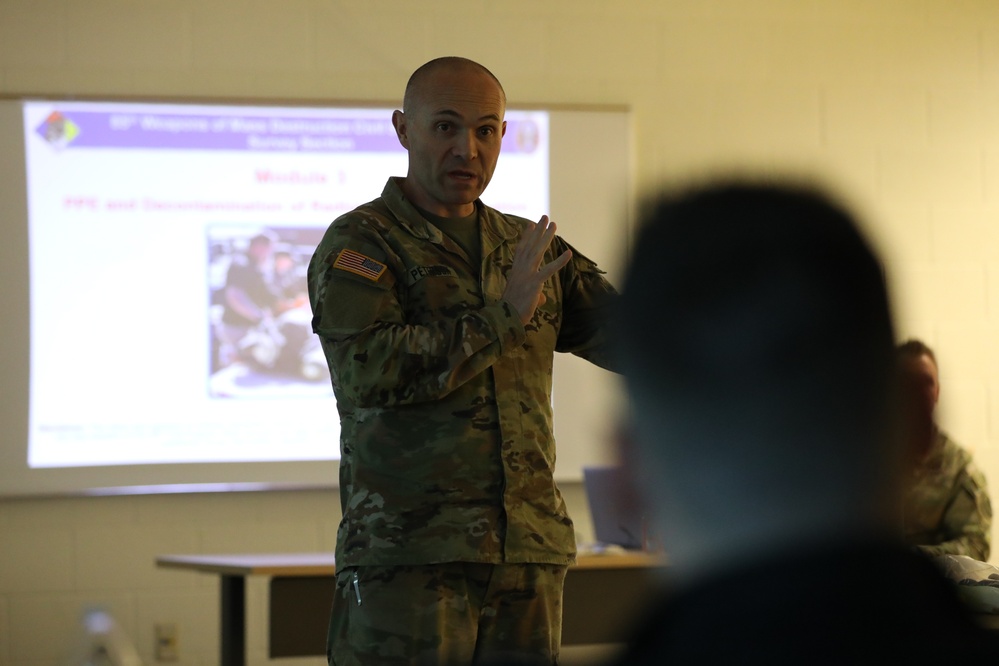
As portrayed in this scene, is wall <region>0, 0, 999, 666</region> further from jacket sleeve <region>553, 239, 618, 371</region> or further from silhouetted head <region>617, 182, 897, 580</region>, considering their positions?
silhouetted head <region>617, 182, 897, 580</region>

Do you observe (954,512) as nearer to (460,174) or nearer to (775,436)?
(460,174)

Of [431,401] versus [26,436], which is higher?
[431,401]

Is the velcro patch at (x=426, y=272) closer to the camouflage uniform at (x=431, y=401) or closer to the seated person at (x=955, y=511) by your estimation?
Answer: the camouflage uniform at (x=431, y=401)

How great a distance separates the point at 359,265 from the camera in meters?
1.86

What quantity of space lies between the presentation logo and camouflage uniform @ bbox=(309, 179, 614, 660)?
2743 mm

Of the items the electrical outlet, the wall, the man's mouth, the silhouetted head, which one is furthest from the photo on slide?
the silhouetted head

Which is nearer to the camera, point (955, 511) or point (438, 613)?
point (438, 613)

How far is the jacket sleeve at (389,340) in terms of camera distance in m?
1.79

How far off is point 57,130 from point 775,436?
420 cm

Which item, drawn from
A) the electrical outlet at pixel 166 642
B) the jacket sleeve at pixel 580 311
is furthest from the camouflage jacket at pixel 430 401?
the electrical outlet at pixel 166 642

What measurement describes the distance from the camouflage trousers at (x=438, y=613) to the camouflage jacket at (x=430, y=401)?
0.03m

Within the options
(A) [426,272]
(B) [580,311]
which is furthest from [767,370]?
(B) [580,311]

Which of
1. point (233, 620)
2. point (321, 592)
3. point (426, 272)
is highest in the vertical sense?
point (426, 272)

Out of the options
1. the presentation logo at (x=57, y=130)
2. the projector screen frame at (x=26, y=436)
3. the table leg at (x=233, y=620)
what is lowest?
the table leg at (x=233, y=620)
